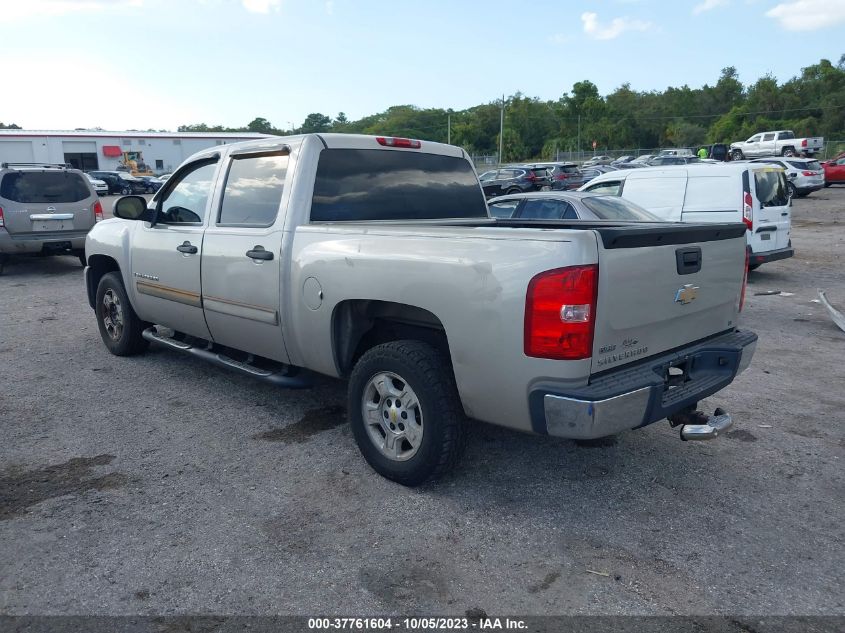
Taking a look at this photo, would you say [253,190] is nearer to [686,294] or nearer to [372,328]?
[372,328]

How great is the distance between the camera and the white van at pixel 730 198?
32.3 feet

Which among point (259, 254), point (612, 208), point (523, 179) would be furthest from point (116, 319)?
point (523, 179)

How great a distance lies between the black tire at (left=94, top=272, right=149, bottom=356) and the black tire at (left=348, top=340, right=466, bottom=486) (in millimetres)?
3338

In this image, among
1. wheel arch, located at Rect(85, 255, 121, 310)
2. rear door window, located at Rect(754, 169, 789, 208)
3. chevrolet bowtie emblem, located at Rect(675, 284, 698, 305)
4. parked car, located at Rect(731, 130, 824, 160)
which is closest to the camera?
chevrolet bowtie emblem, located at Rect(675, 284, 698, 305)

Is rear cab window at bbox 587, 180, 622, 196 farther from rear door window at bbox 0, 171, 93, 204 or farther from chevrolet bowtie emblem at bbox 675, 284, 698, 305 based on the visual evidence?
rear door window at bbox 0, 171, 93, 204

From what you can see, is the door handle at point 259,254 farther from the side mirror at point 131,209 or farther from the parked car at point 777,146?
Result: the parked car at point 777,146

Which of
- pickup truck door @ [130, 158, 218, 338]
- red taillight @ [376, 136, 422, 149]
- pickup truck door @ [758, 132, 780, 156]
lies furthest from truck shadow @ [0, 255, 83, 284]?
pickup truck door @ [758, 132, 780, 156]

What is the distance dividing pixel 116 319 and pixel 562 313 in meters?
5.00

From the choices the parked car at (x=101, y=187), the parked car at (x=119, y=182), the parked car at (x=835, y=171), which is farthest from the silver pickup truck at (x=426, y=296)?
the parked car at (x=119, y=182)

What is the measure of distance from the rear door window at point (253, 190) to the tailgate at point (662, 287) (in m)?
2.31

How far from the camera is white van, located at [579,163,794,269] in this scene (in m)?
9.85

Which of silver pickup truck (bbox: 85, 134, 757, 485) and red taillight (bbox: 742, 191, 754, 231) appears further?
red taillight (bbox: 742, 191, 754, 231)

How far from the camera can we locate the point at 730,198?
989 cm

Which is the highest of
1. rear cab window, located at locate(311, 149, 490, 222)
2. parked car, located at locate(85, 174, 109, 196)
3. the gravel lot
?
rear cab window, located at locate(311, 149, 490, 222)
